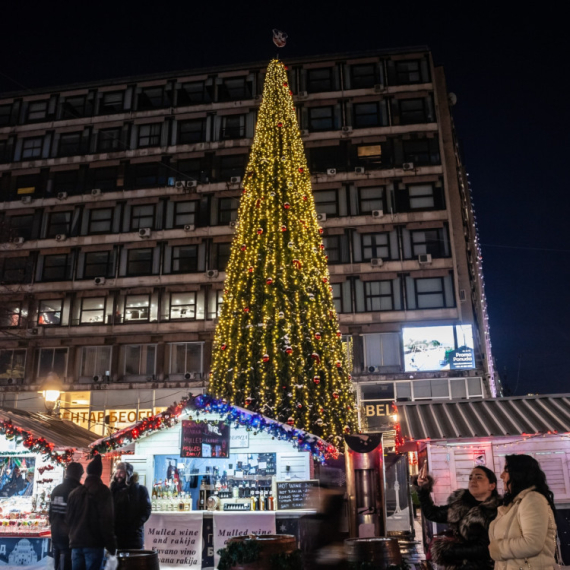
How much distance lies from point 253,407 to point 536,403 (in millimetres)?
6636

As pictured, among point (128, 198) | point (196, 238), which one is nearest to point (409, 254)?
point (196, 238)

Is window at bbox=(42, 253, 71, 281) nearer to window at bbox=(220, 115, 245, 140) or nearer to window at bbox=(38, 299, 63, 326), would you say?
window at bbox=(38, 299, 63, 326)

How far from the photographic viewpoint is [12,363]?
34.5m

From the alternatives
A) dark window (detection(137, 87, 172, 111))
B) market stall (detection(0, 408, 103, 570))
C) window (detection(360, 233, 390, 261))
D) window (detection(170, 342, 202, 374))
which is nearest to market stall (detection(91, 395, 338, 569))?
market stall (detection(0, 408, 103, 570))

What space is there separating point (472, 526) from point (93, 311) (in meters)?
32.2

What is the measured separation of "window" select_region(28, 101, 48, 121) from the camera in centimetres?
3829

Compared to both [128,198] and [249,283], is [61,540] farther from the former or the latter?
[128,198]

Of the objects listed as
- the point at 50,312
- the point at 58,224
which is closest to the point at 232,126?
the point at 58,224

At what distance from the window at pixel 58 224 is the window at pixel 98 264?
7.03ft

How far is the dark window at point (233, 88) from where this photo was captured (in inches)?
1457

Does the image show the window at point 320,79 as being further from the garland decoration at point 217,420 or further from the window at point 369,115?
the garland decoration at point 217,420

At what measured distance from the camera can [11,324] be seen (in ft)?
115

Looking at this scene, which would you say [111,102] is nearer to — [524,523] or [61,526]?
[61,526]

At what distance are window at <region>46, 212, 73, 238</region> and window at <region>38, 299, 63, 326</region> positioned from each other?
154 inches
